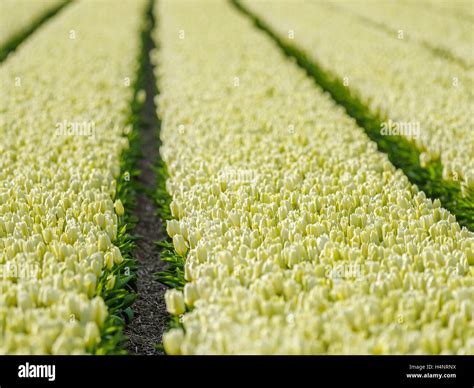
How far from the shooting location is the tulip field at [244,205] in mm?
3672

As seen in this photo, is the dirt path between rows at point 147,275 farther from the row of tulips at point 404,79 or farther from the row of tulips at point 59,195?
the row of tulips at point 404,79

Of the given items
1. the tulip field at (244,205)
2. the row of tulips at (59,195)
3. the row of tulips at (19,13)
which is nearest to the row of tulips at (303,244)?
the tulip field at (244,205)

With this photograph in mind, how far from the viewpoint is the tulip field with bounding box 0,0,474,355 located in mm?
3672

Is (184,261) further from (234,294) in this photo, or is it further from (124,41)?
(124,41)

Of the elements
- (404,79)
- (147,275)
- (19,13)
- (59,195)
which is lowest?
(147,275)

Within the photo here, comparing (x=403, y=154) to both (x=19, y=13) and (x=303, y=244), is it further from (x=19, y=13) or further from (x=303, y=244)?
(x=19, y=13)

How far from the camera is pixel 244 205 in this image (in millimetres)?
5344

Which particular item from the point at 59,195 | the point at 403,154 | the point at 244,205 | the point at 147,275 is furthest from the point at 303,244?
the point at 403,154

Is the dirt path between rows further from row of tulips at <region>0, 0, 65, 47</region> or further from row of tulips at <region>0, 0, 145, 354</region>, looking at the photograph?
row of tulips at <region>0, 0, 65, 47</region>

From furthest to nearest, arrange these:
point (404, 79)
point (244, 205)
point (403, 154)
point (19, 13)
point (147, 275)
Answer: point (19, 13) < point (404, 79) < point (403, 154) < point (147, 275) < point (244, 205)

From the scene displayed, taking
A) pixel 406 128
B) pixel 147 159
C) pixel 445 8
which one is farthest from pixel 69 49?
pixel 445 8

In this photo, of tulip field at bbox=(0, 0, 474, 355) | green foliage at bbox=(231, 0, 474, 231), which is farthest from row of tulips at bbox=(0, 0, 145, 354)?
Result: green foliage at bbox=(231, 0, 474, 231)

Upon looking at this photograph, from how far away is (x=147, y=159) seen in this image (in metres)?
9.57
